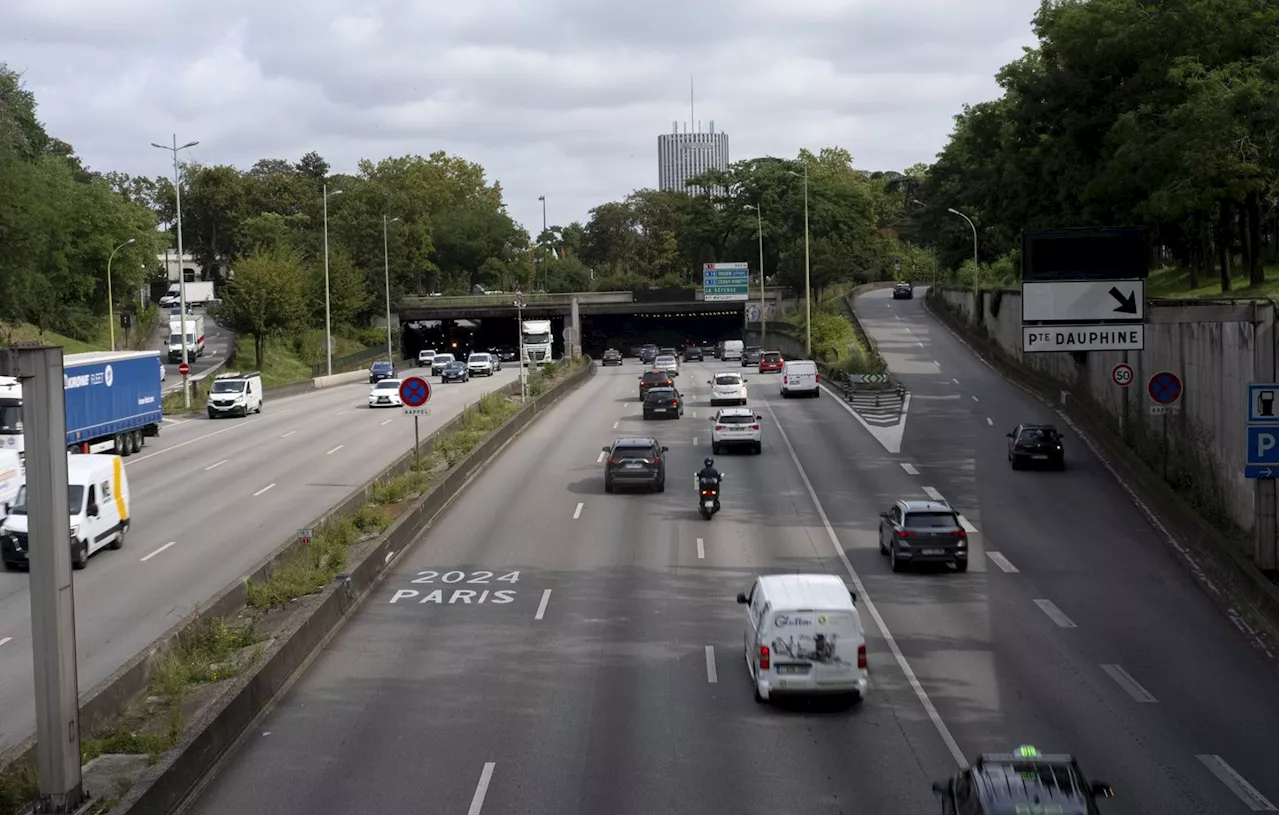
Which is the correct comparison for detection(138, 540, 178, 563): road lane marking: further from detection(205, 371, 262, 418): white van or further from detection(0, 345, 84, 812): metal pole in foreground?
detection(205, 371, 262, 418): white van

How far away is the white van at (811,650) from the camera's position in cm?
1738

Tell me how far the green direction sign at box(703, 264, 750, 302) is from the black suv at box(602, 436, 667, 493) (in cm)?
7565

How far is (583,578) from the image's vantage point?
26688 millimetres

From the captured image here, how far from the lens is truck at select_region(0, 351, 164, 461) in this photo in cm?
3925

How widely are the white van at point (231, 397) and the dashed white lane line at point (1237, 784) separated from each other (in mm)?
48757

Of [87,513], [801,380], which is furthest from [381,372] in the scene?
[87,513]

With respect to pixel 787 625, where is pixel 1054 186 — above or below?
above

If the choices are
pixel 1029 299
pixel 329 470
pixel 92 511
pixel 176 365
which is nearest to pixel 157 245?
pixel 176 365

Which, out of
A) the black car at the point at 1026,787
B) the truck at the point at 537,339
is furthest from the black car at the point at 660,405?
the black car at the point at 1026,787

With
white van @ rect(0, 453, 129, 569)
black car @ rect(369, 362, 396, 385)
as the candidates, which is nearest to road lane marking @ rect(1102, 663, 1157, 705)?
white van @ rect(0, 453, 129, 569)

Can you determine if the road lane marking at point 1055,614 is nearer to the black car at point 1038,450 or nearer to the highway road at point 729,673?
the highway road at point 729,673

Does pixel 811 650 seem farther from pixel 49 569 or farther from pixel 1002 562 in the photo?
pixel 1002 562

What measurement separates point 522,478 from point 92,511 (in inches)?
589

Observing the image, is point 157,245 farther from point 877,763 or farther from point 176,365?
point 877,763
